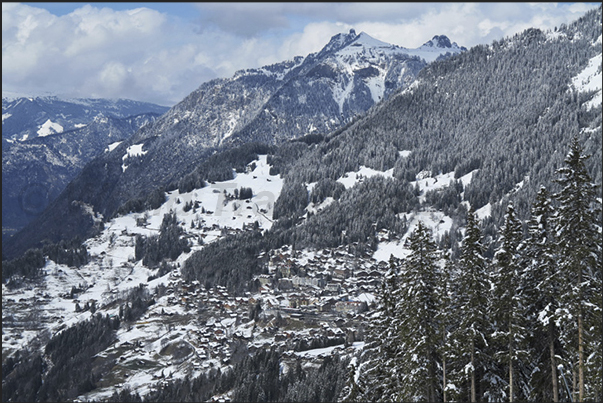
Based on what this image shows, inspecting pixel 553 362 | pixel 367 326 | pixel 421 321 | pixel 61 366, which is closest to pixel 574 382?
pixel 553 362

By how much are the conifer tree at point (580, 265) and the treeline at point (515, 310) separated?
0.20 feet

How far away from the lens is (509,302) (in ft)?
109

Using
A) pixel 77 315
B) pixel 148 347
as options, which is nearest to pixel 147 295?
pixel 77 315

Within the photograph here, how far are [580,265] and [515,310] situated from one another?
533 cm

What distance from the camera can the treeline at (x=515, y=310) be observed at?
98.9ft

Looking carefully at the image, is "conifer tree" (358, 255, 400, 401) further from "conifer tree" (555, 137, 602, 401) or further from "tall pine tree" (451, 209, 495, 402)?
"conifer tree" (555, 137, 602, 401)

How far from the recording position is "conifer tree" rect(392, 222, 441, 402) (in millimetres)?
35250

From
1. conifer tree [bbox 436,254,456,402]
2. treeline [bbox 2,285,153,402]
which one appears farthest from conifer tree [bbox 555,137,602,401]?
treeline [bbox 2,285,153,402]

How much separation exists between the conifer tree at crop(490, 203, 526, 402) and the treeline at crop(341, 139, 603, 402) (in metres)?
0.07

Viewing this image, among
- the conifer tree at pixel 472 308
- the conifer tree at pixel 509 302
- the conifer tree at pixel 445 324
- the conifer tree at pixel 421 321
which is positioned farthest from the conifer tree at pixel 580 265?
the conifer tree at pixel 421 321

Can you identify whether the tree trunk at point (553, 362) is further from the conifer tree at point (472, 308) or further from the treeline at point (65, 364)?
the treeline at point (65, 364)

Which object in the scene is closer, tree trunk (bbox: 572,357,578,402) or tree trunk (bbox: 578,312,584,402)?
tree trunk (bbox: 578,312,584,402)

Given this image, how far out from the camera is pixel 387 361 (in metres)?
40.9

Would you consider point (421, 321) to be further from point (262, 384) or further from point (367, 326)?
point (262, 384)
